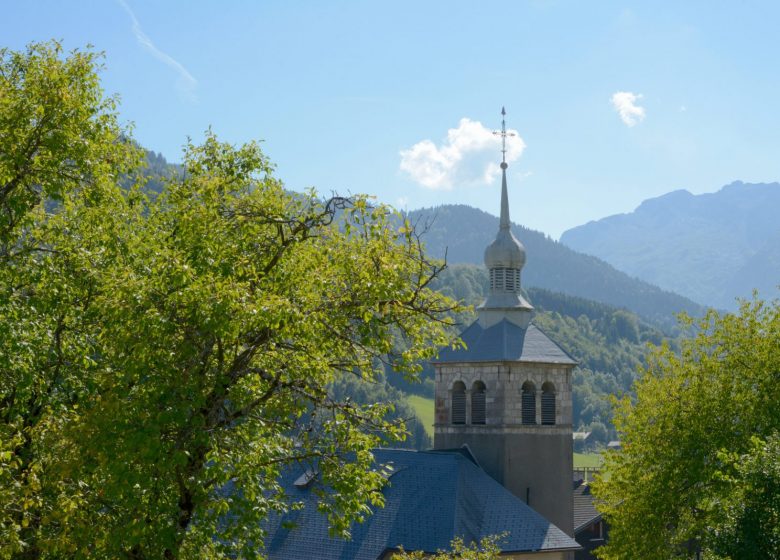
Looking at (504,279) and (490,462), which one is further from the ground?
(504,279)

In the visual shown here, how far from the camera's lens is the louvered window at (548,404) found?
39.4 meters

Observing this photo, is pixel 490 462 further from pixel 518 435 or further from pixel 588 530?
pixel 588 530

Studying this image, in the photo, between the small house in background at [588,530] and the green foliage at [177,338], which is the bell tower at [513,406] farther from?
the green foliage at [177,338]

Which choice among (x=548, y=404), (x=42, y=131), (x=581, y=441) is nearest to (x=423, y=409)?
(x=581, y=441)

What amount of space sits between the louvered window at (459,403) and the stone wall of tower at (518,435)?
6.9 inches

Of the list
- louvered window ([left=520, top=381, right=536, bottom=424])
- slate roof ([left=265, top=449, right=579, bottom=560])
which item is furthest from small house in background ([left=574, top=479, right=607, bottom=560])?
slate roof ([left=265, top=449, right=579, bottom=560])

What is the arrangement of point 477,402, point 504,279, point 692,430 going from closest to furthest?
1. point 692,430
2. point 477,402
3. point 504,279

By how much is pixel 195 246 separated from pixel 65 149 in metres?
3.11

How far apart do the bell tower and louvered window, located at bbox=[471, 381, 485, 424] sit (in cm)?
4

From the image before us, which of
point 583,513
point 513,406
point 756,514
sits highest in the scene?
point 513,406

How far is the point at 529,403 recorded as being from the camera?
39094 millimetres

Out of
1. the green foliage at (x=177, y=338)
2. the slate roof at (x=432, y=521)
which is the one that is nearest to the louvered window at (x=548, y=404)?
the slate roof at (x=432, y=521)

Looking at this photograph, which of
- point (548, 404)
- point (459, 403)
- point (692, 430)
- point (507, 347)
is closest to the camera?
point (692, 430)

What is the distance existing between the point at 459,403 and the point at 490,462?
2740 mm
